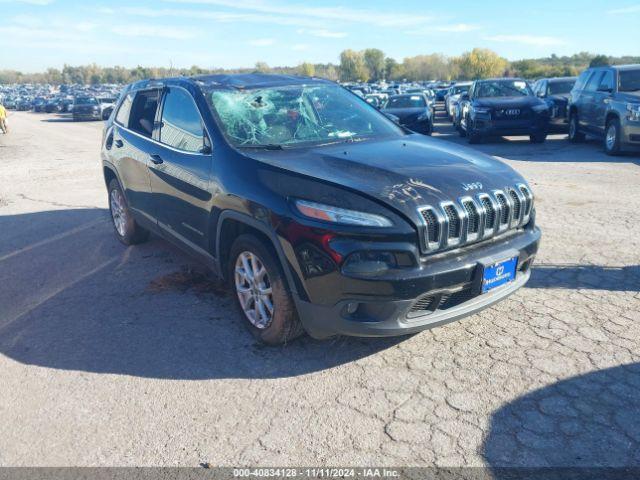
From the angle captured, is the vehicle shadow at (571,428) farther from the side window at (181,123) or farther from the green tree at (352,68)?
the green tree at (352,68)

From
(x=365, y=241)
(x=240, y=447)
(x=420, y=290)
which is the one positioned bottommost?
(x=240, y=447)

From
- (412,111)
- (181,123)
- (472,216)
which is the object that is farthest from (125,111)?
(412,111)

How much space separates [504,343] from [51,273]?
14.4 feet

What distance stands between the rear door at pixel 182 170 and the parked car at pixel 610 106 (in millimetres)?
9505

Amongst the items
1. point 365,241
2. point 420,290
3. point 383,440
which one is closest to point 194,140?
point 365,241

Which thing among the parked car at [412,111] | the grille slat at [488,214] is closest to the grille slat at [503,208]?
the grille slat at [488,214]

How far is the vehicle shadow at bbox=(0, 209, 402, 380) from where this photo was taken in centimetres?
364

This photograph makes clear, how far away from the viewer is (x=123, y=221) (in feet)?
20.6

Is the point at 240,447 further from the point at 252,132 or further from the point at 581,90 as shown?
the point at 581,90

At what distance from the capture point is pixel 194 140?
4.29 m

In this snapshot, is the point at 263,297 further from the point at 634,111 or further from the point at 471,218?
the point at 634,111

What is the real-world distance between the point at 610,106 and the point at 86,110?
29909 millimetres

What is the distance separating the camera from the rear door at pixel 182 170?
13.6 feet

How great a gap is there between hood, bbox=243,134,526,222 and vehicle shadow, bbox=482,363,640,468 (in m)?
1.22
